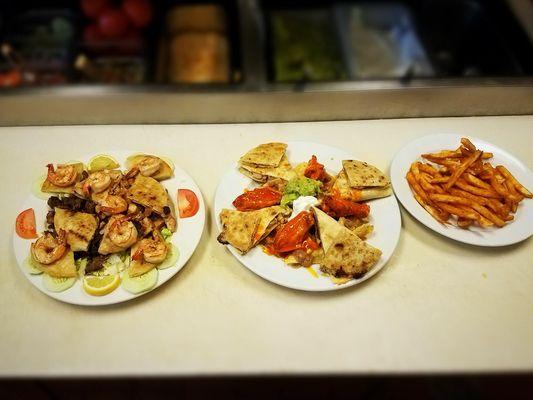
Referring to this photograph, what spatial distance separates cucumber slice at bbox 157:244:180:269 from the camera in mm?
1764

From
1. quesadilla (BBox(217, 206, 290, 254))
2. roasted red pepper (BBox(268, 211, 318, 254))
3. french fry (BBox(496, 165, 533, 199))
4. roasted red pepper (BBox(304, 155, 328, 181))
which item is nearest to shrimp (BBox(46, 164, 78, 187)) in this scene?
quesadilla (BBox(217, 206, 290, 254))

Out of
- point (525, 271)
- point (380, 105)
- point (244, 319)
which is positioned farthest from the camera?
point (380, 105)

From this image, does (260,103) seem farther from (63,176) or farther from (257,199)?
(63,176)

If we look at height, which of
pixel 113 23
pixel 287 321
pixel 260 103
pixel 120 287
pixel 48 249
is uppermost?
pixel 113 23

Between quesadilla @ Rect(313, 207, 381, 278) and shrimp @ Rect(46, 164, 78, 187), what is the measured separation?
4.39 ft

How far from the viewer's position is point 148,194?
6.31ft

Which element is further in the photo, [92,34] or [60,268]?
[92,34]

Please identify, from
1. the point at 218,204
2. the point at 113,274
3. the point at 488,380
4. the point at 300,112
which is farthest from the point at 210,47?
the point at 488,380

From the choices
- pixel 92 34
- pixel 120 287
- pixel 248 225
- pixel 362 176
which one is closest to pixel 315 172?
pixel 362 176

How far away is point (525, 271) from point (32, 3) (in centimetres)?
413

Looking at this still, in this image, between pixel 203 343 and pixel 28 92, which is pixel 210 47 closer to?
pixel 28 92

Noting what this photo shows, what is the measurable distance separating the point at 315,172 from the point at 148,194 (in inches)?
35.1

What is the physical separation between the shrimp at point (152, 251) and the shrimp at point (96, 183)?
15.4 inches

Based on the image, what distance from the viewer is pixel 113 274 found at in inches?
68.5
